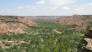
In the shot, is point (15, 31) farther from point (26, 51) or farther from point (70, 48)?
point (70, 48)

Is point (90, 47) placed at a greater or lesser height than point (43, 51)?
greater

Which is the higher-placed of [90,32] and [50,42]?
[90,32]

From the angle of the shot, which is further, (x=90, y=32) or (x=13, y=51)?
(x=13, y=51)

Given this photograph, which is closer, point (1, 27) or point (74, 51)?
Result: point (74, 51)

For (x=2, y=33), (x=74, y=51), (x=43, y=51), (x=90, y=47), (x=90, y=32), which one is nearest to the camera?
(x=90, y=47)

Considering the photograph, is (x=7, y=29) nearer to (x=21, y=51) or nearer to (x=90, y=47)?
(x=21, y=51)

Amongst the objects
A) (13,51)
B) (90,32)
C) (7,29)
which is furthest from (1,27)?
(90,32)

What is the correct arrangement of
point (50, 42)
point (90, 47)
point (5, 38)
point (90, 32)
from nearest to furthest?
point (90, 47) < point (90, 32) < point (50, 42) < point (5, 38)

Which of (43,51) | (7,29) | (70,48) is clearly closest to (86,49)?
(43,51)

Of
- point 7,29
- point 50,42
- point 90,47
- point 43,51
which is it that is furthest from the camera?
point 7,29
